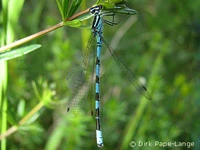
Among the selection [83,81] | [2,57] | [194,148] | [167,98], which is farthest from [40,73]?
[2,57]

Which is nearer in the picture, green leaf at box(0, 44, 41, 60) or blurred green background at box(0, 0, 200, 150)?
green leaf at box(0, 44, 41, 60)

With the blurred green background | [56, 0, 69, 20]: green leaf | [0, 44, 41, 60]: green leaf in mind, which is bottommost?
the blurred green background

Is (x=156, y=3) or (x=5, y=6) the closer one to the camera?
(x=5, y=6)

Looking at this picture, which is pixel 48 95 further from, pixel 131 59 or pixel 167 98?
pixel 131 59

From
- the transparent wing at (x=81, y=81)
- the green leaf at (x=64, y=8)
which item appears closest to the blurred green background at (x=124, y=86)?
the transparent wing at (x=81, y=81)

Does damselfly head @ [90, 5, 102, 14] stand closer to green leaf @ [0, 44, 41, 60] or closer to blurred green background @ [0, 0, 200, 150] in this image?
green leaf @ [0, 44, 41, 60]

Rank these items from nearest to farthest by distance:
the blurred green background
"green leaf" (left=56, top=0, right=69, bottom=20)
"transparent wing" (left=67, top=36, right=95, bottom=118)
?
"green leaf" (left=56, top=0, right=69, bottom=20)
"transparent wing" (left=67, top=36, right=95, bottom=118)
the blurred green background

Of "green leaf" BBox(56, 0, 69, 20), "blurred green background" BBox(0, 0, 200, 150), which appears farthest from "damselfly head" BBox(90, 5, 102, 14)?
"blurred green background" BBox(0, 0, 200, 150)

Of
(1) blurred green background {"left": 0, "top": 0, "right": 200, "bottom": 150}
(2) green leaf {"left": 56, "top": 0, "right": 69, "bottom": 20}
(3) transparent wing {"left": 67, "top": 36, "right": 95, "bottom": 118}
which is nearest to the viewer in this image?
(2) green leaf {"left": 56, "top": 0, "right": 69, "bottom": 20}

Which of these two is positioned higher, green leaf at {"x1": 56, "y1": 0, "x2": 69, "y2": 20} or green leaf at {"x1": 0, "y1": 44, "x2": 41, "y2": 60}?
green leaf at {"x1": 56, "y1": 0, "x2": 69, "y2": 20}
